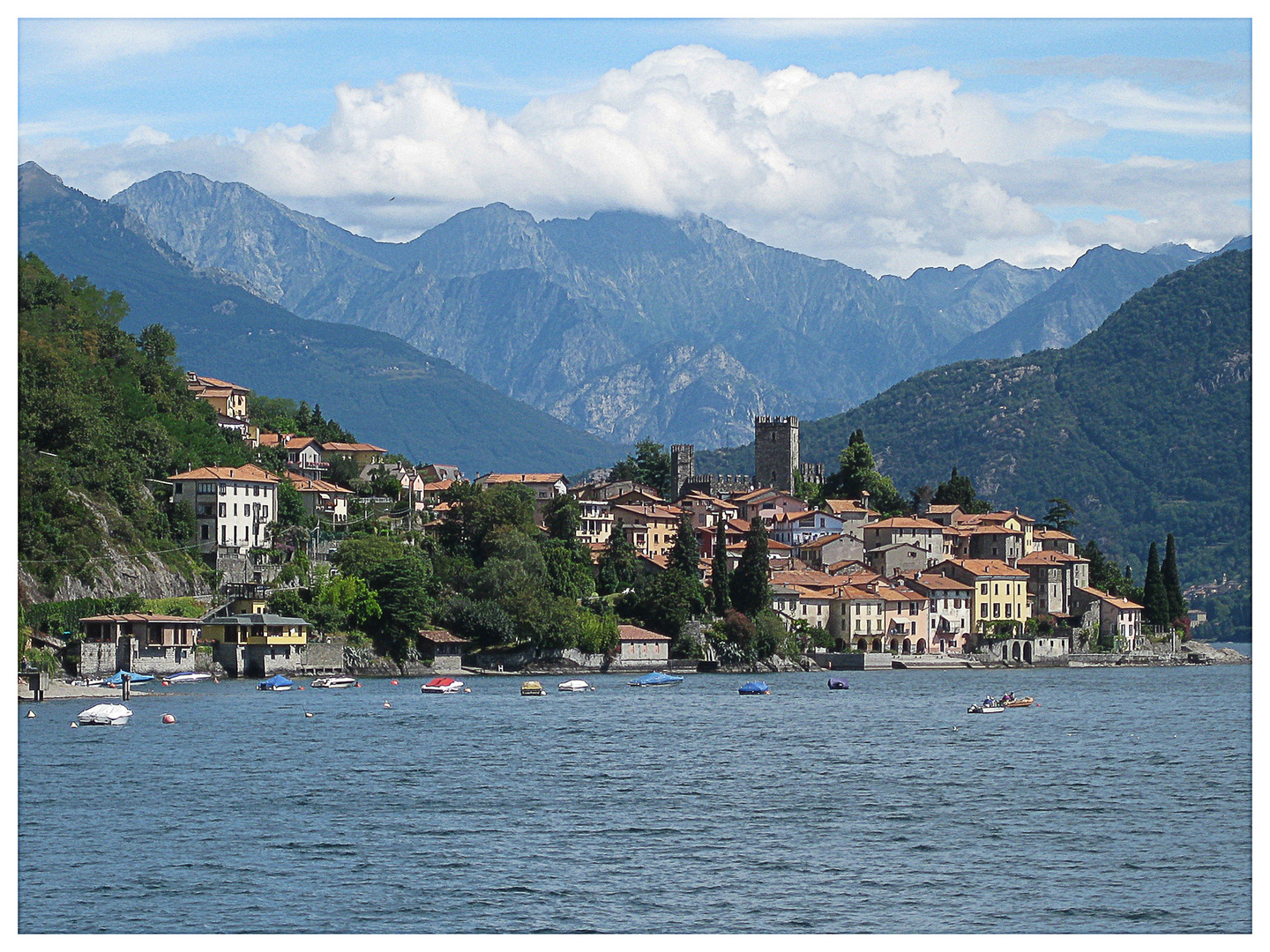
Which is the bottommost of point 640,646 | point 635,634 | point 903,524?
point 640,646

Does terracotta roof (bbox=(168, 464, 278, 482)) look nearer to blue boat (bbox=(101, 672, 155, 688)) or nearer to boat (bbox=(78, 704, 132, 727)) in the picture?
blue boat (bbox=(101, 672, 155, 688))

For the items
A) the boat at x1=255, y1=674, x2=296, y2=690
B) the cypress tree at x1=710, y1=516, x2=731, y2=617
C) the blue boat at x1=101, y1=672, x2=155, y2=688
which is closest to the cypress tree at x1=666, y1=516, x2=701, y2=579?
the cypress tree at x1=710, y1=516, x2=731, y2=617

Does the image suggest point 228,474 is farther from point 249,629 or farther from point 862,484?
point 862,484

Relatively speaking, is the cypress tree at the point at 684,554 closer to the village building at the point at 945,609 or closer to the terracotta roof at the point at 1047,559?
the village building at the point at 945,609

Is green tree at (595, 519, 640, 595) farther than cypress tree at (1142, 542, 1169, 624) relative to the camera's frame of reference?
No

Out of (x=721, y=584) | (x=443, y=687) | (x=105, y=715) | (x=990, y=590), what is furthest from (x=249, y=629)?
(x=990, y=590)

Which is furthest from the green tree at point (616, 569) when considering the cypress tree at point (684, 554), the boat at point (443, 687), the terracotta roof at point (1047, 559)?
the terracotta roof at point (1047, 559)
